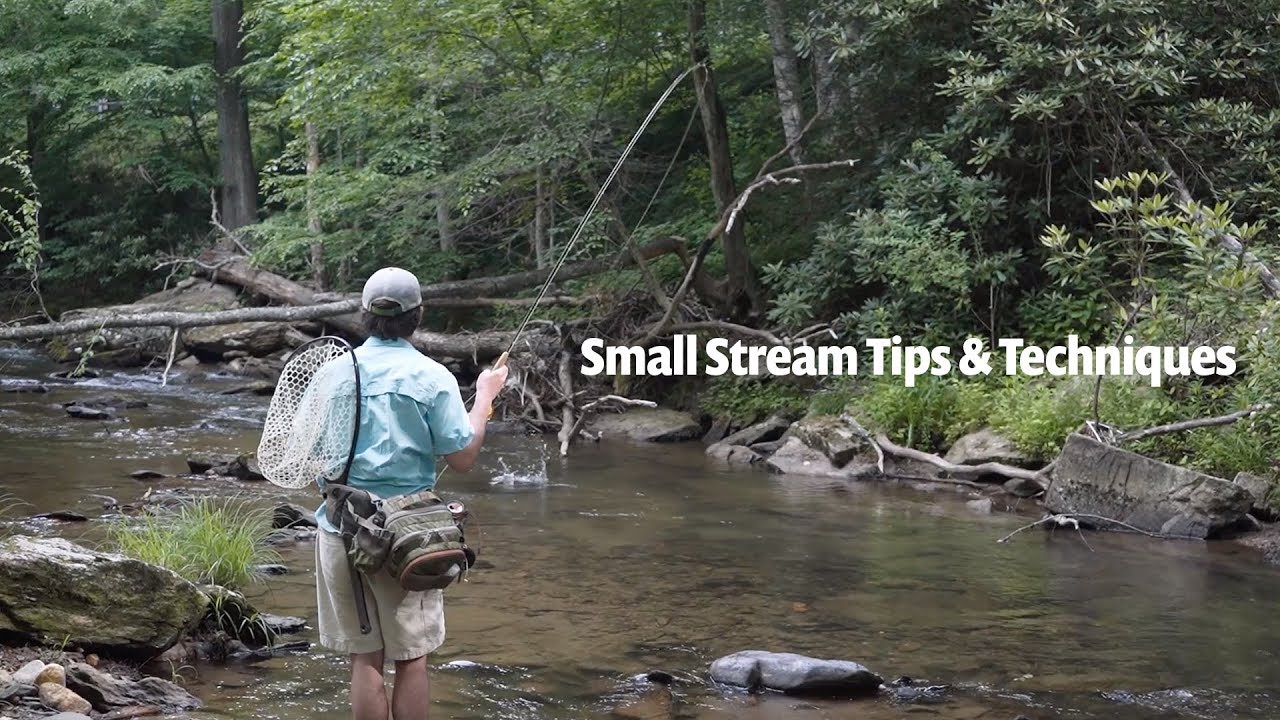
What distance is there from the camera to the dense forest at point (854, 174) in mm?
10078

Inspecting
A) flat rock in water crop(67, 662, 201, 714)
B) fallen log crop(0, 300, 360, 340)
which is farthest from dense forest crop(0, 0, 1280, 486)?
flat rock in water crop(67, 662, 201, 714)

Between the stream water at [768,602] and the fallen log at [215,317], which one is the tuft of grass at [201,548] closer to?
the stream water at [768,602]

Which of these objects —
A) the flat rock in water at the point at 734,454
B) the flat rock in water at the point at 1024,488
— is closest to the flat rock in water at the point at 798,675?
the flat rock in water at the point at 1024,488

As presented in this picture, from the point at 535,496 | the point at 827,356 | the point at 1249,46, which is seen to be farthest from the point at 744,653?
the point at 1249,46

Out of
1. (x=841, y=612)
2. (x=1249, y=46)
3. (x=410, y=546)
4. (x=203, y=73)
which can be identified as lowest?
(x=841, y=612)

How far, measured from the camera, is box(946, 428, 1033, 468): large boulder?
33.9 feet

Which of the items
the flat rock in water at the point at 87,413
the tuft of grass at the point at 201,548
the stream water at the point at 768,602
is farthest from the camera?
the flat rock in water at the point at 87,413

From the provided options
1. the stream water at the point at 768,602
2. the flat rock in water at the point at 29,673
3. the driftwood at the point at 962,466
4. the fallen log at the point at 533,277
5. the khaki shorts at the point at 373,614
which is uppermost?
the fallen log at the point at 533,277

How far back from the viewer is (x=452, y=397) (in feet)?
12.8

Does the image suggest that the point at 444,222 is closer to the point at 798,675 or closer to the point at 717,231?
the point at 717,231

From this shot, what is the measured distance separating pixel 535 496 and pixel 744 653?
15.3ft

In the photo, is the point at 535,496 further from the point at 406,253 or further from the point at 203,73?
the point at 203,73

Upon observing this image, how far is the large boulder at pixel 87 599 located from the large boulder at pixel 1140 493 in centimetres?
611

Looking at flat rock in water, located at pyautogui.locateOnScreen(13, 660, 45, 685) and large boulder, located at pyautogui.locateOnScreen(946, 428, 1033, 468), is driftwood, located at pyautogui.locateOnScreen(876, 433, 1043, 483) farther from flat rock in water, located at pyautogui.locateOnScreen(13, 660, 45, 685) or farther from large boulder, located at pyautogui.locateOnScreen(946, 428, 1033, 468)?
flat rock in water, located at pyautogui.locateOnScreen(13, 660, 45, 685)
